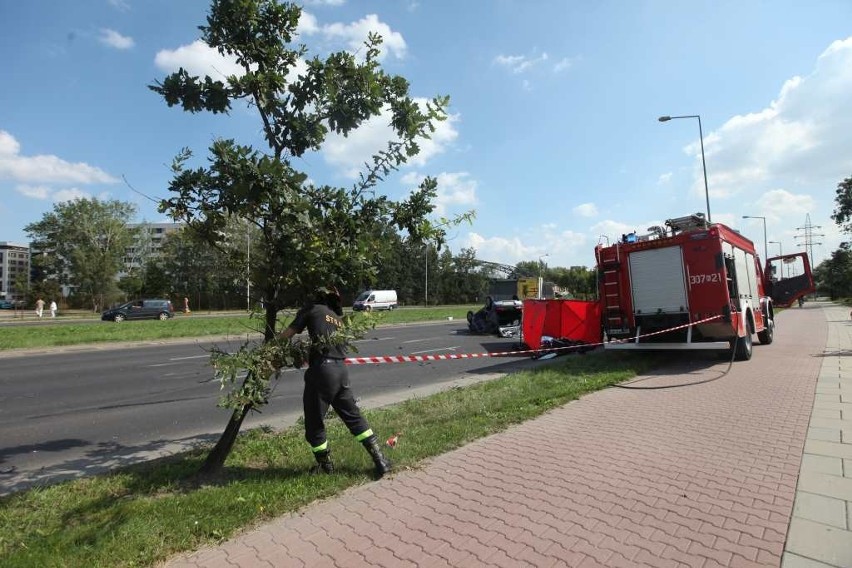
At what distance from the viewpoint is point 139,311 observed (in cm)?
3819

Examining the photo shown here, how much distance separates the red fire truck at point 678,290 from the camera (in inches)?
433

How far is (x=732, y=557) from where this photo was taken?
3.15m

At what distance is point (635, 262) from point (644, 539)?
9.24m

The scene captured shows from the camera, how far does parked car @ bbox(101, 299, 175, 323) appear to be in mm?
37156

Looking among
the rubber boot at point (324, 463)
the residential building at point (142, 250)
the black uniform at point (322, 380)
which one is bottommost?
the rubber boot at point (324, 463)

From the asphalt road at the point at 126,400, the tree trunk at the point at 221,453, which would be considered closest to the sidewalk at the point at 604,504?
the tree trunk at the point at 221,453

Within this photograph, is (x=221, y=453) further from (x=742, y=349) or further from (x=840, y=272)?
(x=840, y=272)

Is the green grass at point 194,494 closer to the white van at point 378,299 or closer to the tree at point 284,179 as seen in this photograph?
the tree at point 284,179

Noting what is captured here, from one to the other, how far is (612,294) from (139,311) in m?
35.9

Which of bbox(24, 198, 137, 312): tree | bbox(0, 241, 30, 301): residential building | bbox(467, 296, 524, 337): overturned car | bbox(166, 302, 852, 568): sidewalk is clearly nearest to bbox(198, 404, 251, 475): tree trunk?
bbox(166, 302, 852, 568): sidewalk

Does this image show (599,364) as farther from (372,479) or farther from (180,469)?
(180,469)

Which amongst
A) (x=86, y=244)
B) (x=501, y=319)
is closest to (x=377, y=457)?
(x=501, y=319)

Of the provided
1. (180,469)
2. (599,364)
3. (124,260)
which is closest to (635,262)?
(599,364)

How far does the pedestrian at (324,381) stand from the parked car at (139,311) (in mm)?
37746
